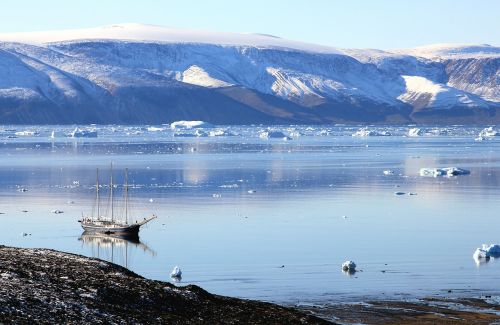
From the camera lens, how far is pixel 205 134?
529 ft

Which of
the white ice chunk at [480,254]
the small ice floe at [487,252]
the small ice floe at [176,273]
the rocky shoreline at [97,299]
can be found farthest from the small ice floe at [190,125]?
the rocky shoreline at [97,299]

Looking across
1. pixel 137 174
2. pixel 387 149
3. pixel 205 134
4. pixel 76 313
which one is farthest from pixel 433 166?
pixel 205 134

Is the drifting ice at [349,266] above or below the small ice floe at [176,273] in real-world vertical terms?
above

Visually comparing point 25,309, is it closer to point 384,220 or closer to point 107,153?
point 384,220

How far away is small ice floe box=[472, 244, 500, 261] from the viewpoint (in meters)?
31.5

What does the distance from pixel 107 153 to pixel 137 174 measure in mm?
28924

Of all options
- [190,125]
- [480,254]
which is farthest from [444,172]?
[190,125]

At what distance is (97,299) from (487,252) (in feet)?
57.5

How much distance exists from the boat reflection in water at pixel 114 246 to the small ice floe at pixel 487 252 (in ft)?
32.2

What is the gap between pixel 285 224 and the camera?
40219mm

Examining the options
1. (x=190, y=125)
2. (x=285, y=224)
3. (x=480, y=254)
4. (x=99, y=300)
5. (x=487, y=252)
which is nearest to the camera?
(x=99, y=300)

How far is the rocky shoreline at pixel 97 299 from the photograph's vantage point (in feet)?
52.5

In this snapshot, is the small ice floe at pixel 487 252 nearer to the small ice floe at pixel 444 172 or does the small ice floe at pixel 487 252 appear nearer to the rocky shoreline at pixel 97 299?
the rocky shoreline at pixel 97 299

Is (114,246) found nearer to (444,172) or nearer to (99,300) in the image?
(99,300)
